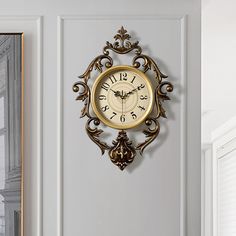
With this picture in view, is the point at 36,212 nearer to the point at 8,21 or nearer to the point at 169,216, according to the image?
the point at 169,216

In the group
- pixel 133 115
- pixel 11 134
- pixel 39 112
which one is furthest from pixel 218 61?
pixel 11 134

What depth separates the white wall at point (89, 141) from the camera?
10.2 ft

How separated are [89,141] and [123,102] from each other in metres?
0.25

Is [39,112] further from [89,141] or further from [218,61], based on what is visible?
[218,61]

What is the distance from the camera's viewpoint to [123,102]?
3.09 m

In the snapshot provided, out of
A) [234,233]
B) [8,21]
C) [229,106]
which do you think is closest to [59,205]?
[8,21]

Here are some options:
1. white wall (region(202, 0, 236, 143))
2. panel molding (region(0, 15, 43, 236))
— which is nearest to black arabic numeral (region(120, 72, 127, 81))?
panel molding (region(0, 15, 43, 236))

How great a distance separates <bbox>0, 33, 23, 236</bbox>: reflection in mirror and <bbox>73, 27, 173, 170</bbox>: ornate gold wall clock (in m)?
0.31

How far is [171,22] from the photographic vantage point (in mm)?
3156

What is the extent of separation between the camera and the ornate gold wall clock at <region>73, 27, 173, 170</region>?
122 inches

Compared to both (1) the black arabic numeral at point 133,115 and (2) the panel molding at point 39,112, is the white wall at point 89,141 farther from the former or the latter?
(1) the black arabic numeral at point 133,115

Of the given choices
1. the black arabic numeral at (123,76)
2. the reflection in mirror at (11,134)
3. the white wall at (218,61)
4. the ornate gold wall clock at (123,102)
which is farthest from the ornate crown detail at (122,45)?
the white wall at (218,61)

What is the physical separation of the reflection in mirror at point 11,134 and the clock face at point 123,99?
0.39m

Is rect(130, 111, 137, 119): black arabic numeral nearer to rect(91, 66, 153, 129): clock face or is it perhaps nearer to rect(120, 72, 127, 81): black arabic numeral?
rect(91, 66, 153, 129): clock face
